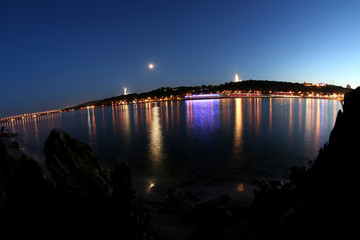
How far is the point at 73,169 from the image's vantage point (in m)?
4.18

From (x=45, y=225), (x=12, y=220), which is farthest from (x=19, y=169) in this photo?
(x=45, y=225)

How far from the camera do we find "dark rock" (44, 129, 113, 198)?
4016mm

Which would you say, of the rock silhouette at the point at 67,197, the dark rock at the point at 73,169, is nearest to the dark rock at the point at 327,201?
the rock silhouette at the point at 67,197

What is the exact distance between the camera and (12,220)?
3527mm

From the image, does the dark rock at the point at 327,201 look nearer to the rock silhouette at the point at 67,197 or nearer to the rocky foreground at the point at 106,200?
the rocky foreground at the point at 106,200

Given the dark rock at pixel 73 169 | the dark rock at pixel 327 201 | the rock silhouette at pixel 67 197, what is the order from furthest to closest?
the dark rock at pixel 73 169
the rock silhouette at pixel 67 197
the dark rock at pixel 327 201

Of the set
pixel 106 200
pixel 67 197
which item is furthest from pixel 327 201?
pixel 67 197

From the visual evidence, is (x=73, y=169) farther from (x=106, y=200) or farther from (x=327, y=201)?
(x=327, y=201)

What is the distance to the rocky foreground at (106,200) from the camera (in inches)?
142

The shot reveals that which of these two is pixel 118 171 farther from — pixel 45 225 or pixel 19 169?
pixel 19 169

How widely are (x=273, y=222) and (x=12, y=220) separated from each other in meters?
5.82

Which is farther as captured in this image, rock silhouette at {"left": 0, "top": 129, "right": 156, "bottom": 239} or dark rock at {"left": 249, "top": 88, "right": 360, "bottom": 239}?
rock silhouette at {"left": 0, "top": 129, "right": 156, "bottom": 239}

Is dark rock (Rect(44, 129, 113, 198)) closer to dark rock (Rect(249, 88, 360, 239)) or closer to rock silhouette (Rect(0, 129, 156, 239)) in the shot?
rock silhouette (Rect(0, 129, 156, 239))

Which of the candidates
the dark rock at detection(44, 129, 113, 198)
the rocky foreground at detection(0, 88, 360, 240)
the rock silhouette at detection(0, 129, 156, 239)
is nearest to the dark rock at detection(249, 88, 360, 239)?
the rocky foreground at detection(0, 88, 360, 240)
